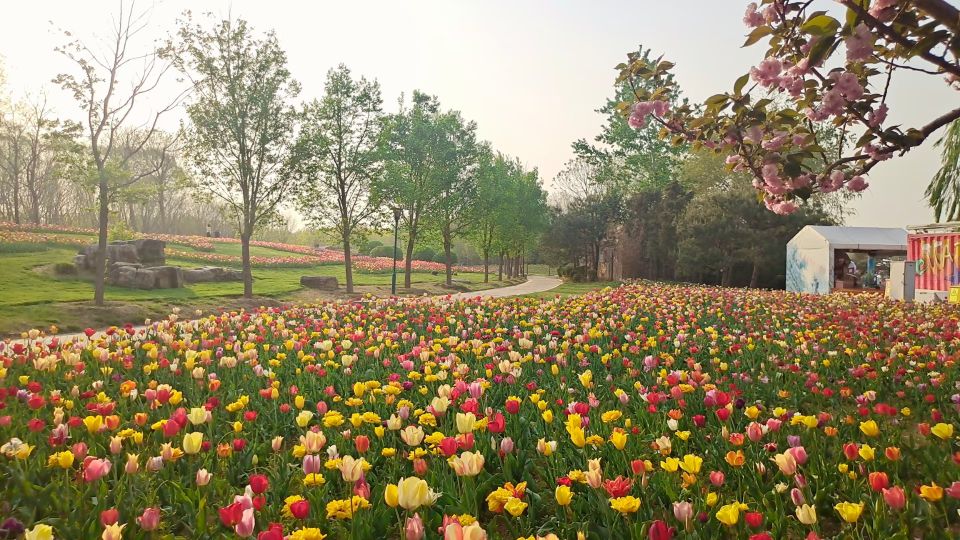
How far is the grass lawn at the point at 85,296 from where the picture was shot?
13.2 m

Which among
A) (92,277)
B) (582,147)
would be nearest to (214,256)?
(92,277)

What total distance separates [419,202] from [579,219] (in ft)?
57.3

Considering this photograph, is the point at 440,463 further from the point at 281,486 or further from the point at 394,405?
the point at 394,405

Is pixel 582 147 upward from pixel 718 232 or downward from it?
upward

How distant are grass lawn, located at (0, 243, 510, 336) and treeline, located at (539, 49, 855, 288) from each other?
653 inches

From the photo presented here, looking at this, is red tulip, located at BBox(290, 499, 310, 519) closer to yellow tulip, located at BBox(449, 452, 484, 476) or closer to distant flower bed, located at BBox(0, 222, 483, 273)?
yellow tulip, located at BBox(449, 452, 484, 476)

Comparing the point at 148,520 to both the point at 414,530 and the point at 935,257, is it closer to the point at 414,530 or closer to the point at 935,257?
the point at 414,530

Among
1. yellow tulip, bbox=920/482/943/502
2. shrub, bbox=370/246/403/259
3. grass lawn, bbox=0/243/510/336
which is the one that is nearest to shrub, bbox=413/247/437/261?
shrub, bbox=370/246/403/259

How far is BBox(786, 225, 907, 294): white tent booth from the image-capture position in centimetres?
2583

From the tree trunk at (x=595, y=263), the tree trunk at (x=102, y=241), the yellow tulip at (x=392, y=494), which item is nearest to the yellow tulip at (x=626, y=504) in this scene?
the yellow tulip at (x=392, y=494)

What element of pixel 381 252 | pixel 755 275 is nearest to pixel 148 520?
pixel 755 275

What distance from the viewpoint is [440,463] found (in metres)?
3.24

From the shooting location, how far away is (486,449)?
3426 mm

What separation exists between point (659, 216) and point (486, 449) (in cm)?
3932
